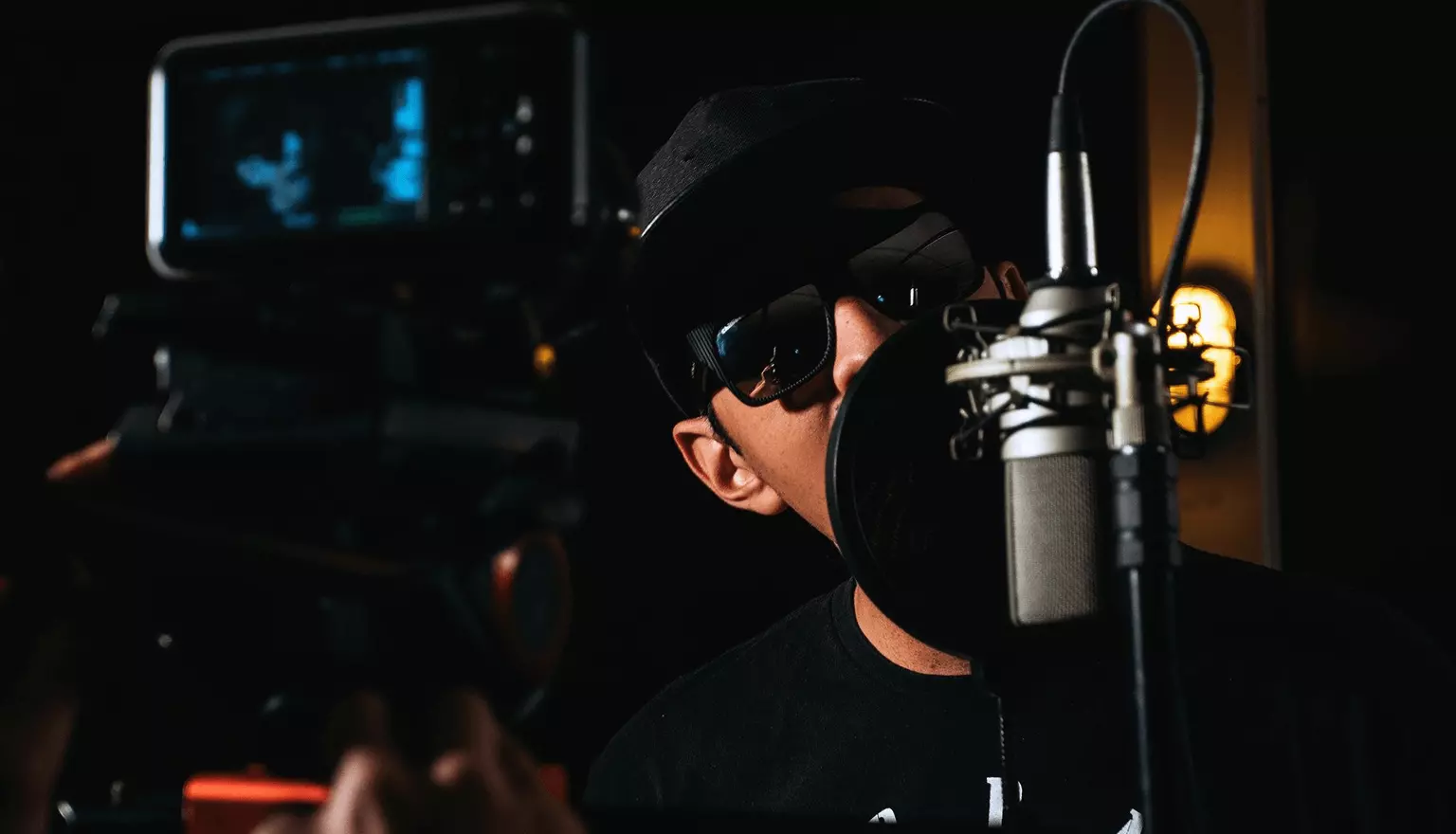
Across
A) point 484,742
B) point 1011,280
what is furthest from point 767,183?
point 484,742

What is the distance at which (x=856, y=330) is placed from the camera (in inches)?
42.9

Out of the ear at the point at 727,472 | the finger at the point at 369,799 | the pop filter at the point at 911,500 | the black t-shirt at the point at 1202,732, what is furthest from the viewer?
the ear at the point at 727,472

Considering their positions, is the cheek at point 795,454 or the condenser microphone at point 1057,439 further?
the cheek at point 795,454

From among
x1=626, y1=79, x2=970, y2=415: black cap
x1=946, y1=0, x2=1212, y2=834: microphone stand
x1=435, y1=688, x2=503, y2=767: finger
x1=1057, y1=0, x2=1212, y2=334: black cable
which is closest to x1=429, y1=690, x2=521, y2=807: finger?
x1=435, y1=688, x2=503, y2=767: finger

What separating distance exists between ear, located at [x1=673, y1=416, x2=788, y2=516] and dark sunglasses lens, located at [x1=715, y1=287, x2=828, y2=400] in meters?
0.16

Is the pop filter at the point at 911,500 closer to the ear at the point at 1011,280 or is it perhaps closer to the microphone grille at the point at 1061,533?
the microphone grille at the point at 1061,533

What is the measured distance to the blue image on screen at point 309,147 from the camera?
1.98 ft

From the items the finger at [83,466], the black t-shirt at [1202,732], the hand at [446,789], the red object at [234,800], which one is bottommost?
the black t-shirt at [1202,732]

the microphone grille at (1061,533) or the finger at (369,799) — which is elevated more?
the microphone grille at (1061,533)

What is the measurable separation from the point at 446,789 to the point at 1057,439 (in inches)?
12.5

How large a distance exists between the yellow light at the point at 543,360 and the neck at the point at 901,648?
57 centimetres

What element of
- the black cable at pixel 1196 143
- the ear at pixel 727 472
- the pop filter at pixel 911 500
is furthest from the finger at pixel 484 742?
the ear at pixel 727 472

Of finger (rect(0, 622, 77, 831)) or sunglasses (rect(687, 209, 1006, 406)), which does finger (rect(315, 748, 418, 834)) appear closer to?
finger (rect(0, 622, 77, 831))

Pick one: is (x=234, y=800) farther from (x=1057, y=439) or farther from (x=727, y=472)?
(x=727, y=472)
